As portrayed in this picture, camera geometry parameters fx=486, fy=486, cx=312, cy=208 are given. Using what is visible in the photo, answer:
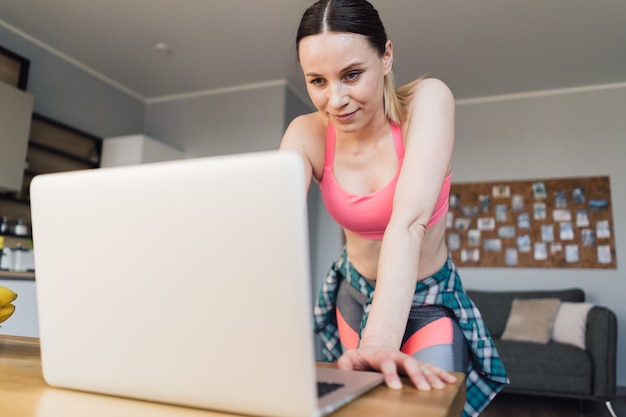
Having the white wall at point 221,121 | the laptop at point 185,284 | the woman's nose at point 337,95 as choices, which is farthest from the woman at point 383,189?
the white wall at point 221,121

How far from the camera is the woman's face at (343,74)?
3.19 feet

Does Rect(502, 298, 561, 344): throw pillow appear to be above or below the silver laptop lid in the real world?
below

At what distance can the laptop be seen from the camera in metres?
0.39

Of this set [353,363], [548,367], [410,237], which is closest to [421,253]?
[410,237]

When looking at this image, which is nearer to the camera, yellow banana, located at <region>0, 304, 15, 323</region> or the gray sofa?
yellow banana, located at <region>0, 304, 15, 323</region>

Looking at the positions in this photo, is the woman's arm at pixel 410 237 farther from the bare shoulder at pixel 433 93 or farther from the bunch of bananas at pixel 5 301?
the bunch of bananas at pixel 5 301

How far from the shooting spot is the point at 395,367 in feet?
1.92

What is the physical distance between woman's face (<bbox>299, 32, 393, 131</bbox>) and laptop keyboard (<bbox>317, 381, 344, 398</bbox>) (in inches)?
25.3

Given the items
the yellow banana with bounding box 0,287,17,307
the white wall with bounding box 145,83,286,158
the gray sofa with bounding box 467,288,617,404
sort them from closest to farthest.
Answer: the yellow banana with bounding box 0,287,17,307, the gray sofa with bounding box 467,288,617,404, the white wall with bounding box 145,83,286,158

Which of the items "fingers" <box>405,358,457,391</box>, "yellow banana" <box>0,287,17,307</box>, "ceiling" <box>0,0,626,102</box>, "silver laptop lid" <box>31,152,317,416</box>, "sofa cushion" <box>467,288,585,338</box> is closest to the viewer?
"silver laptop lid" <box>31,152,317,416</box>

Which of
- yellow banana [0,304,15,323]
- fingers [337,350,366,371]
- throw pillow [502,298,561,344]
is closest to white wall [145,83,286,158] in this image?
throw pillow [502,298,561,344]

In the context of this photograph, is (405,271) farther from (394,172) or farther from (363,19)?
(363,19)

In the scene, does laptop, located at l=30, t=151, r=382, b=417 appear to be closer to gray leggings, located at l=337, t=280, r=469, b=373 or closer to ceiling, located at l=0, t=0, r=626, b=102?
gray leggings, located at l=337, t=280, r=469, b=373

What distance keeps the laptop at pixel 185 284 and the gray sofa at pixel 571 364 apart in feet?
12.0
